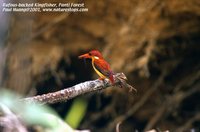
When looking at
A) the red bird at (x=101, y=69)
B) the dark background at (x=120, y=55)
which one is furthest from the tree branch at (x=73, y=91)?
the dark background at (x=120, y=55)

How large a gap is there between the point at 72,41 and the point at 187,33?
0.58m

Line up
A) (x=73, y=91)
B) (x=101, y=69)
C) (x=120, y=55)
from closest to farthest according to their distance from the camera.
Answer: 1. (x=73, y=91)
2. (x=101, y=69)
3. (x=120, y=55)

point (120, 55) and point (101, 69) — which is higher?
point (120, 55)

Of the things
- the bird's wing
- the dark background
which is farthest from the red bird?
the dark background

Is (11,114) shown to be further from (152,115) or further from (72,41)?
(152,115)

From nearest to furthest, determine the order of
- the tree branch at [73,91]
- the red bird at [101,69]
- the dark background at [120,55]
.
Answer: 1. the tree branch at [73,91]
2. the red bird at [101,69]
3. the dark background at [120,55]

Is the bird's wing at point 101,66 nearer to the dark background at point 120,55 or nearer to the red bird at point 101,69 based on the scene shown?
the red bird at point 101,69

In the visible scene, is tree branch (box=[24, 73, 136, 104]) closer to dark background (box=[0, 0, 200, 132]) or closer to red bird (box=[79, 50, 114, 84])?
red bird (box=[79, 50, 114, 84])

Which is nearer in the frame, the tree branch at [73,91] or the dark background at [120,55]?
the tree branch at [73,91]

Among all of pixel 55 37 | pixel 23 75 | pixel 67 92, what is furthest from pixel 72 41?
pixel 67 92

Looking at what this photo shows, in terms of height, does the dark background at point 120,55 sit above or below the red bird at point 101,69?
above

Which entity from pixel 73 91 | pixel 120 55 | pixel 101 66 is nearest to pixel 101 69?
pixel 101 66

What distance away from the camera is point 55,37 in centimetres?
291

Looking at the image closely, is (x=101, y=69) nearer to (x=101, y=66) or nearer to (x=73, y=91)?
(x=101, y=66)
